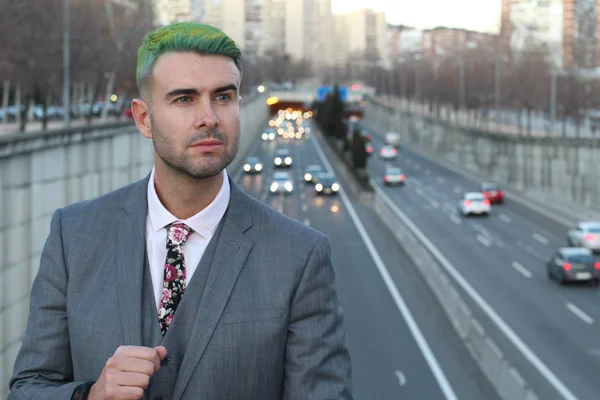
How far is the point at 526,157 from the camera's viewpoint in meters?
63.8

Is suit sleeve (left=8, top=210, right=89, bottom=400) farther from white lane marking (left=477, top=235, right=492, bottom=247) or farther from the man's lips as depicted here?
white lane marking (left=477, top=235, right=492, bottom=247)

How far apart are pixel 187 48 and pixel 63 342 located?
0.96 m

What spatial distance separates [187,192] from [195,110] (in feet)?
0.87

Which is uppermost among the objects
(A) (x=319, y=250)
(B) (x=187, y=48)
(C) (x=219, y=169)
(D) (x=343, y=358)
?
(B) (x=187, y=48)

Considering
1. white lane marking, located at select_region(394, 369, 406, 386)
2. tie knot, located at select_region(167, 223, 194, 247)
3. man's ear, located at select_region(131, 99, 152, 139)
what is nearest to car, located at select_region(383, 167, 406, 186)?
white lane marking, located at select_region(394, 369, 406, 386)

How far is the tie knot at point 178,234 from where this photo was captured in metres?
3.59

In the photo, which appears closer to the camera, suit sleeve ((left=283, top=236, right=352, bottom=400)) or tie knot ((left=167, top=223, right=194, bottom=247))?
suit sleeve ((left=283, top=236, right=352, bottom=400))

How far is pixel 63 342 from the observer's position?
352 centimetres

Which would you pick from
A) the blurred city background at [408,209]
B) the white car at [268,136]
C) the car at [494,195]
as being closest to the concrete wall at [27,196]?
the blurred city background at [408,209]

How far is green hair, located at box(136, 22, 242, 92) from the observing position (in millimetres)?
3488

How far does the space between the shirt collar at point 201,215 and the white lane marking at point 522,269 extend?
32.8m

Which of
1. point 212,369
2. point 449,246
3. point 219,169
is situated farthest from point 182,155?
point 449,246

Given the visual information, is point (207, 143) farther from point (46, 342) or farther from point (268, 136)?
point (268, 136)

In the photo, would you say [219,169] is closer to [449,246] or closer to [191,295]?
[191,295]
